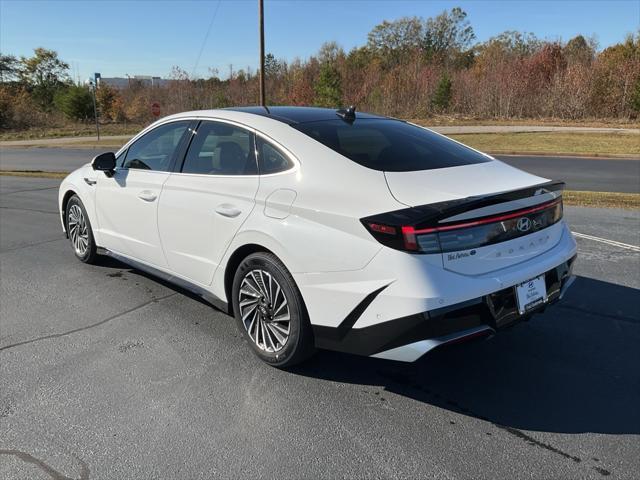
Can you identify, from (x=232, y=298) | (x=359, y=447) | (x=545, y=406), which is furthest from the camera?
(x=232, y=298)

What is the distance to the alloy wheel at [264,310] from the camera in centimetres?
324

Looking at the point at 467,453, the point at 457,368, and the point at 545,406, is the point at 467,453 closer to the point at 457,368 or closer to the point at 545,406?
the point at 545,406

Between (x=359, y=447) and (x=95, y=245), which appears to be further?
(x=95, y=245)

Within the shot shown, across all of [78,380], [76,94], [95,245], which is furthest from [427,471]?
[76,94]

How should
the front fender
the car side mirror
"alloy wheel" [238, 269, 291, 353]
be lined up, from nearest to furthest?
"alloy wheel" [238, 269, 291, 353] < the car side mirror < the front fender

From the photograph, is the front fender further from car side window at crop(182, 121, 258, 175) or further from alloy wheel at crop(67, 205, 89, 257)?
car side window at crop(182, 121, 258, 175)

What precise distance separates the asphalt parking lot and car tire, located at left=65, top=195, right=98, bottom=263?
0.95 meters

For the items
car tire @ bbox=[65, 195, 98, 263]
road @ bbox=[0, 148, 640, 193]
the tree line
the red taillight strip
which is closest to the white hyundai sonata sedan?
the red taillight strip

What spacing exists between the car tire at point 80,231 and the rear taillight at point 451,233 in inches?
147

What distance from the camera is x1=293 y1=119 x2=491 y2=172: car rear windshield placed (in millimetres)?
3270

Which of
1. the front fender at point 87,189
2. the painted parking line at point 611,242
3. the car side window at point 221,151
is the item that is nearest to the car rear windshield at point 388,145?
the car side window at point 221,151

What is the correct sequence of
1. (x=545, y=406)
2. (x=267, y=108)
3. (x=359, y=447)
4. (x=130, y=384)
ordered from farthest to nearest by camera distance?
(x=267, y=108) → (x=130, y=384) → (x=545, y=406) → (x=359, y=447)

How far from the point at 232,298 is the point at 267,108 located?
1594 mm

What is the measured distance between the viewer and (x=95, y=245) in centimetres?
538
